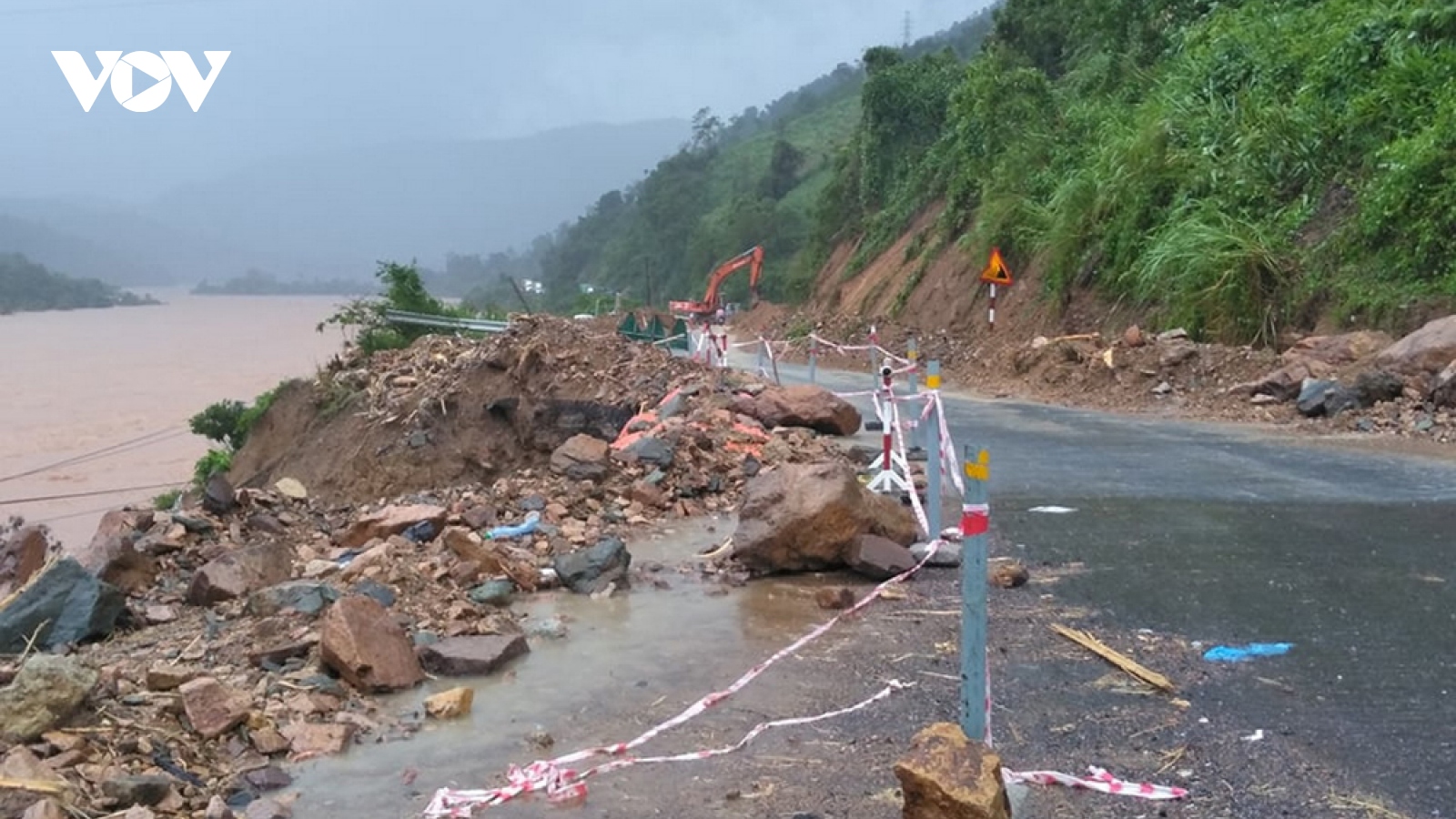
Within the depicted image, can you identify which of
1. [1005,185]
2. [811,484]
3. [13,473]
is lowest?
[13,473]

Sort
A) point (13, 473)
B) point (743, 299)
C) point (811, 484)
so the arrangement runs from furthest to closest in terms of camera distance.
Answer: point (743, 299) < point (13, 473) < point (811, 484)

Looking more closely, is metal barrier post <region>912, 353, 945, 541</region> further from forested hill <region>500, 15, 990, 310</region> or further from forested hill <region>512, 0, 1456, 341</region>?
forested hill <region>500, 15, 990, 310</region>

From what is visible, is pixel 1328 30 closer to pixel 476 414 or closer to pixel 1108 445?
pixel 1108 445

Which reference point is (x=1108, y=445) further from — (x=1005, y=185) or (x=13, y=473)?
(x=13, y=473)

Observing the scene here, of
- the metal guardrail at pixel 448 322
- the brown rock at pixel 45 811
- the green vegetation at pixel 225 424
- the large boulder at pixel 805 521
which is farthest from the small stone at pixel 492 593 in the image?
the green vegetation at pixel 225 424

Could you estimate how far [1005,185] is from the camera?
86.7 feet

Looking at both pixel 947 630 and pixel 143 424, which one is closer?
pixel 947 630

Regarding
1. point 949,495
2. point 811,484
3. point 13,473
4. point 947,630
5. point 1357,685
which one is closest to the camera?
point 1357,685

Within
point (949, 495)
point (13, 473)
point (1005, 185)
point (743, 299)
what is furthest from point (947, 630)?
point (743, 299)

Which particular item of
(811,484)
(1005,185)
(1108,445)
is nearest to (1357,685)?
(811,484)

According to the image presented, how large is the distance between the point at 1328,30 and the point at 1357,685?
16.2 meters

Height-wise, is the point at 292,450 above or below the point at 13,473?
above

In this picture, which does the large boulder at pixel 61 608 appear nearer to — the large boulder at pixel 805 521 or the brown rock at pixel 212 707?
the brown rock at pixel 212 707

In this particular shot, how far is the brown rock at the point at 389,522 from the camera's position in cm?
852
